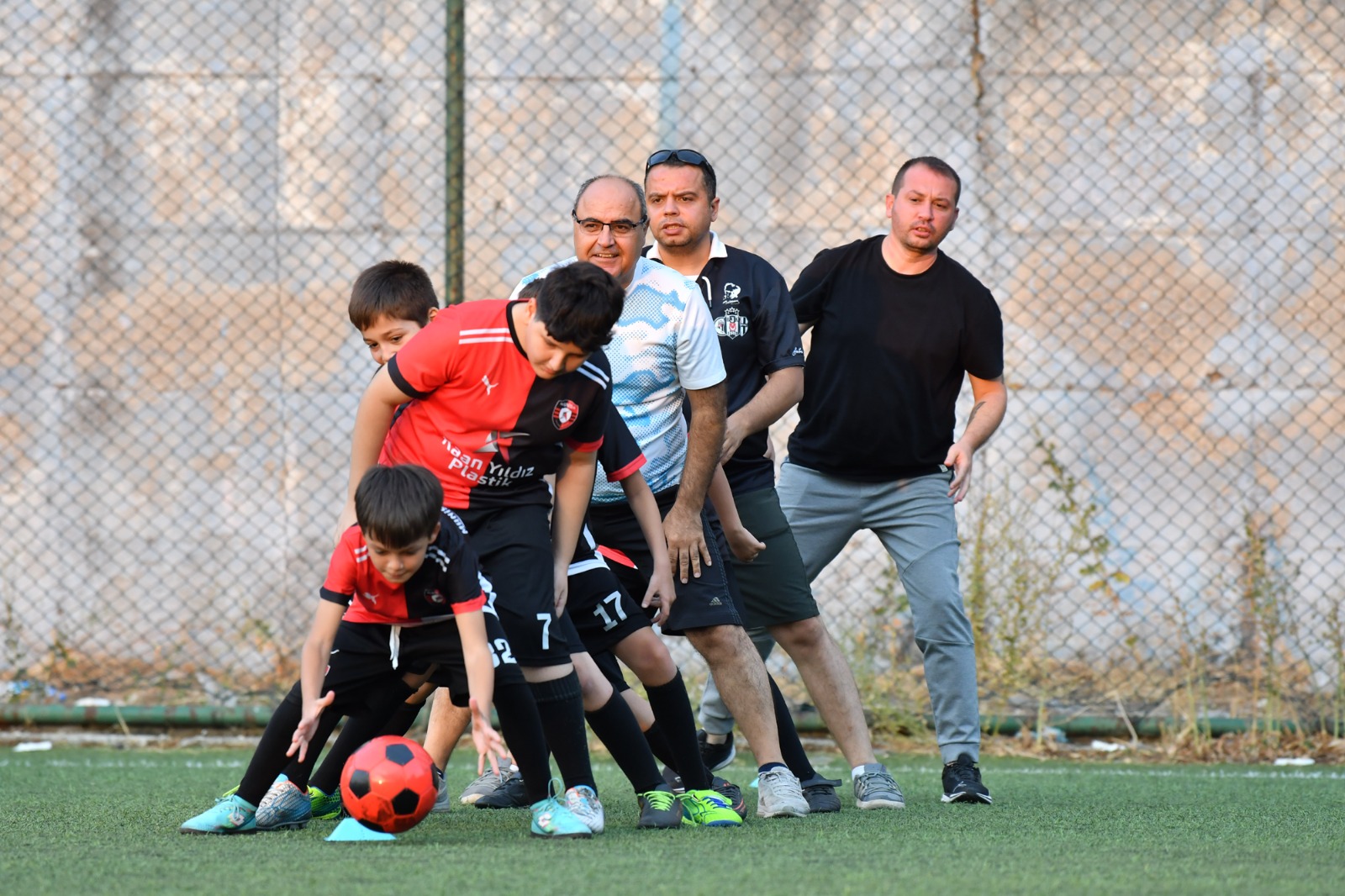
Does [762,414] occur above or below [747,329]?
below

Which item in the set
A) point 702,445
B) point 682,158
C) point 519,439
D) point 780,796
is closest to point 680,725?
point 780,796

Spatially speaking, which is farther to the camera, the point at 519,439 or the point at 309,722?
the point at 519,439

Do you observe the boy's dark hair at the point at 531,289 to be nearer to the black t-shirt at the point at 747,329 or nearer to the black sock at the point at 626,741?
the black t-shirt at the point at 747,329

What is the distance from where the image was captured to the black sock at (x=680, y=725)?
13.0 feet

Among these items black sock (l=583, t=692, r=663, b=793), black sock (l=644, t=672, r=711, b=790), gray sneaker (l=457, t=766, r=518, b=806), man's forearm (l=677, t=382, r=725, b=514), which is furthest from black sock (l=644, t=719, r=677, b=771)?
man's forearm (l=677, t=382, r=725, b=514)

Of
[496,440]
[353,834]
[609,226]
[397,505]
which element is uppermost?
[609,226]

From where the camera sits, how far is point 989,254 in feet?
24.1

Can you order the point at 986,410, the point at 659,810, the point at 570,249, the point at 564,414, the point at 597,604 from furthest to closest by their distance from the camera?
1. the point at 570,249
2. the point at 986,410
3. the point at 597,604
4. the point at 659,810
5. the point at 564,414

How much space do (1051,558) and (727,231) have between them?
2.40 metres

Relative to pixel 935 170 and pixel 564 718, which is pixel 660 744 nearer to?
pixel 564 718

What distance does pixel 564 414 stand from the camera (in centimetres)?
349

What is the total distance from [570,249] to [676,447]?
12.1 feet

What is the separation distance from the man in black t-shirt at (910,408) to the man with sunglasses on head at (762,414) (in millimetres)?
303

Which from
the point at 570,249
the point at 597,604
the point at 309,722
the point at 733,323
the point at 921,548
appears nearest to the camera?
the point at 309,722
